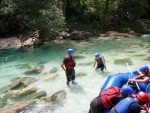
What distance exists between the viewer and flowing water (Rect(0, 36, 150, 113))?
12.8 meters

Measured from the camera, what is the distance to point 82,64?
18297 millimetres

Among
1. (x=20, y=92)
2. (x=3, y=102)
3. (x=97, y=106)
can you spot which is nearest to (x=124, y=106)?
(x=97, y=106)

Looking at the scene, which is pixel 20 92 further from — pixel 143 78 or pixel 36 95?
pixel 143 78

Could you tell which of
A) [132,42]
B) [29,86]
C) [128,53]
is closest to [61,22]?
[132,42]

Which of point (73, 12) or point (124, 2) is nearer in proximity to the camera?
point (124, 2)

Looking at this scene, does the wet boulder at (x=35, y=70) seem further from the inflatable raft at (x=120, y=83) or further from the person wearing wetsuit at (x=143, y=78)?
the person wearing wetsuit at (x=143, y=78)

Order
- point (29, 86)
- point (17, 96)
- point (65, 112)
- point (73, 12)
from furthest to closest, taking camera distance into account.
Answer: point (73, 12) → point (29, 86) → point (17, 96) → point (65, 112)

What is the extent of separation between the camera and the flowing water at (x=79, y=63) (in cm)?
1280

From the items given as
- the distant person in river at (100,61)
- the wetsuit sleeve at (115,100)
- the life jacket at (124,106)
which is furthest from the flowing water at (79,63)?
the life jacket at (124,106)

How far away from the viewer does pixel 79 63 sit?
61.2ft

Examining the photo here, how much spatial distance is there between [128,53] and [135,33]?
35.5ft

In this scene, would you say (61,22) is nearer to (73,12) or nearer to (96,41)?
(96,41)

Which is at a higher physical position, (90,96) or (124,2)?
(124,2)

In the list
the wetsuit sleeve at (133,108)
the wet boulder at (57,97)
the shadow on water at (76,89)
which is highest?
the wetsuit sleeve at (133,108)
